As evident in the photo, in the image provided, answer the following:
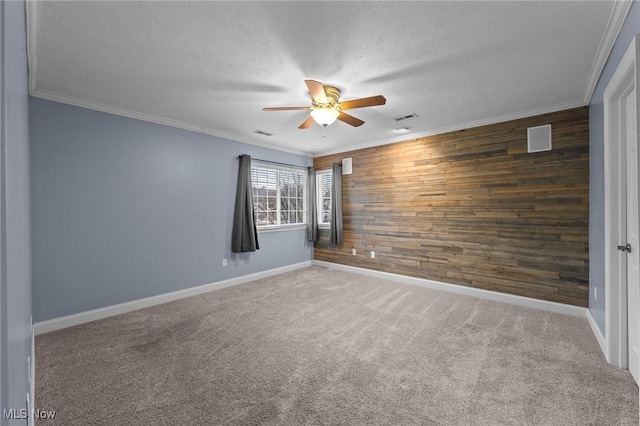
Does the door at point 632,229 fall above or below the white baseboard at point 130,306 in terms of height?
above

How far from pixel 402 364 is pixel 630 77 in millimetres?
2594

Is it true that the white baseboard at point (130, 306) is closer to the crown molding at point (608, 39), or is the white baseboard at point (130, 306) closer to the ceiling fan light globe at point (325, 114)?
the ceiling fan light globe at point (325, 114)

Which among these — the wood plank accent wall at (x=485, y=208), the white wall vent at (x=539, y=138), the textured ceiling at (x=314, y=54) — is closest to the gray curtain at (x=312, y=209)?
the wood plank accent wall at (x=485, y=208)

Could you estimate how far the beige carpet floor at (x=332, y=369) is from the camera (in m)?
1.73

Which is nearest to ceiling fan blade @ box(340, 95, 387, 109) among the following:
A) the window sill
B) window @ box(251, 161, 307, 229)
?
window @ box(251, 161, 307, 229)

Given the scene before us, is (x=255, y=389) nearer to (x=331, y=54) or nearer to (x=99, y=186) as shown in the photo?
(x=331, y=54)

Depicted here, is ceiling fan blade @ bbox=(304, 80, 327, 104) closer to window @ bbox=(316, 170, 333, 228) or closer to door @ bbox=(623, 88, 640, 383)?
door @ bbox=(623, 88, 640, 383)

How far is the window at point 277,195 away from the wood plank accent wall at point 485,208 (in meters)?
1.28

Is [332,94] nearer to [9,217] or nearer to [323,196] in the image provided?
[9,217]

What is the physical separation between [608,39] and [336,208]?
4034 millimetres

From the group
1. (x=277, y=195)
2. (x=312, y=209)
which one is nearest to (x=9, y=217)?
(x=277, y=195)

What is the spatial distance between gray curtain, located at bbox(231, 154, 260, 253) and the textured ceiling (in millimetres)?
1243

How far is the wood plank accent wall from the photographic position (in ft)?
10.6

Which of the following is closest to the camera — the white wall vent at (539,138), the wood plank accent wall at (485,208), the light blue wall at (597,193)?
the light blue wall at (597,193)
